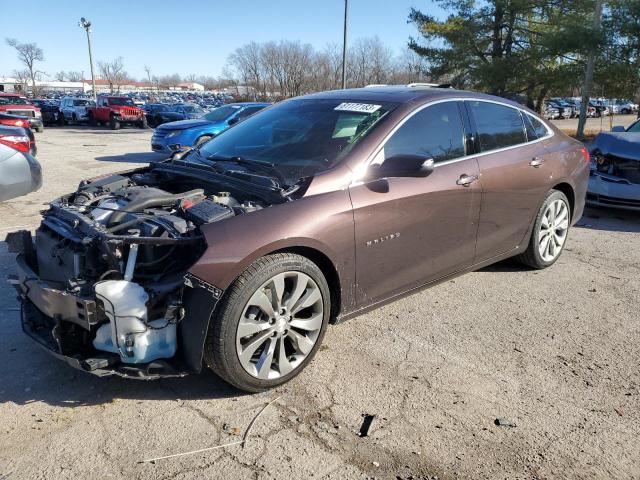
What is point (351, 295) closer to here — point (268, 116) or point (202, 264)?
point (202, 264)

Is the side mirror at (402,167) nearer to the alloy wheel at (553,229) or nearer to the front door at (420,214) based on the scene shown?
the front door at (420,214)

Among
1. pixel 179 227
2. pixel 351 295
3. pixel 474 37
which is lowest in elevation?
pixel 351 295

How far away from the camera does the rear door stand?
4207mm

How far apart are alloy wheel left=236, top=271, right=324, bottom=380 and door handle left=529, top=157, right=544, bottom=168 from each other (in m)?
2.57

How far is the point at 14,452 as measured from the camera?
8.28ft

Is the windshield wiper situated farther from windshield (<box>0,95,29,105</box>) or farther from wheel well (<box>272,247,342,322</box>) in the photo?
windshield (<box>0,95,29,105</box>)

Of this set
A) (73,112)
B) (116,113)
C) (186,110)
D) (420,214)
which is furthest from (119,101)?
(420,214)

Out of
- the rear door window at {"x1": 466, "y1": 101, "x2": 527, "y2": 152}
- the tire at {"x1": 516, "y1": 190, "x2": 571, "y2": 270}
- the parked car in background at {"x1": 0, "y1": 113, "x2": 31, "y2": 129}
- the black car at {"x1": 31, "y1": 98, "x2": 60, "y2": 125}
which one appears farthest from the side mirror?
the black car at {"x1": 31, "y1": 98, "x2": 60, "y2": 125}

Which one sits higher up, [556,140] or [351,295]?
[556,140]

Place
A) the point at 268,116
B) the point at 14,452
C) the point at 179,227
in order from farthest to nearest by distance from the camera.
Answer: the point at 268,116 < the point at 179,227 < the point at 14,452

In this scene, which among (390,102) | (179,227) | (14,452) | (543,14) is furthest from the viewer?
(543,14)

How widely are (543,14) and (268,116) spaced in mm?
23112

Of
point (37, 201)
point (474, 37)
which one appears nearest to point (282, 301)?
point (37, 201)

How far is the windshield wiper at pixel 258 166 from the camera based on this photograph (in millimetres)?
3430
